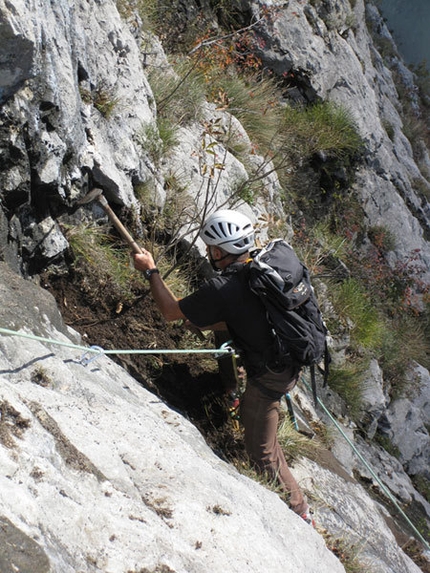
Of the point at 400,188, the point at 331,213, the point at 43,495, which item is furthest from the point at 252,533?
the point at 400,188

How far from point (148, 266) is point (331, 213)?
7018mm

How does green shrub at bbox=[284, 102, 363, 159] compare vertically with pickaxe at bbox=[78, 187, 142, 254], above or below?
above

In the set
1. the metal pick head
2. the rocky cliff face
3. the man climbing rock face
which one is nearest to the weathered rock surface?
the rocky cliff face

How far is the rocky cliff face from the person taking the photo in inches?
95.0

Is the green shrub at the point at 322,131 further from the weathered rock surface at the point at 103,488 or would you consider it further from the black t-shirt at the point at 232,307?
the weathered rock surface at the point at 103,488

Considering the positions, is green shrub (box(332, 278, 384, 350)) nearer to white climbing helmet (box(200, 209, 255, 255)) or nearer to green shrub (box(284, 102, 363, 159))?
green shrub (box(284, 102, 363, 159))

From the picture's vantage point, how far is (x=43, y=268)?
4613 mm

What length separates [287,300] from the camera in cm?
406

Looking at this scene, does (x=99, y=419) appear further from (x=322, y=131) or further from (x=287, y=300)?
(x=322, y=131)

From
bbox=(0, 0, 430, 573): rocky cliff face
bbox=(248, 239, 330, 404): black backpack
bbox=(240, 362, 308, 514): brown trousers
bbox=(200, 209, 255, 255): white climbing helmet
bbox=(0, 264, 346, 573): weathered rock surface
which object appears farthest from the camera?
bbox=(240, 362, 308, 514): brown trousers

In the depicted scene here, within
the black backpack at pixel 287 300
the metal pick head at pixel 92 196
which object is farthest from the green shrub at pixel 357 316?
the metal pick head at pixel 92 196

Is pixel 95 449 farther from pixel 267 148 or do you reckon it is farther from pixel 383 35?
pixel 383 35

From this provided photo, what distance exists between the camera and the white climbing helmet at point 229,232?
4391 mm

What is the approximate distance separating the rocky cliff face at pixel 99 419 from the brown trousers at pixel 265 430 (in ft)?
1.60
